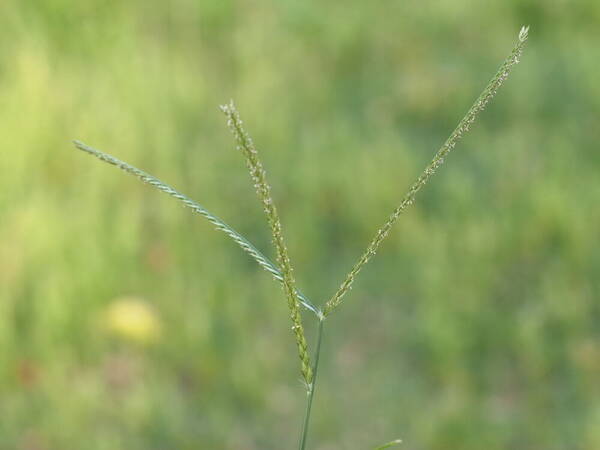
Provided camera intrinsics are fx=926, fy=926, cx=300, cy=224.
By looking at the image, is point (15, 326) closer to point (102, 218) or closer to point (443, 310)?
point (102, 218)


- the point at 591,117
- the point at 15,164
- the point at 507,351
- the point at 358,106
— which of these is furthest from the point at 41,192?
the point at 591,117

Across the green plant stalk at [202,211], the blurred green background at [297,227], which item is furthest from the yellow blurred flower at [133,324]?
the green plant stalk at [202,211]

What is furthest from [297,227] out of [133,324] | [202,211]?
[202,211]

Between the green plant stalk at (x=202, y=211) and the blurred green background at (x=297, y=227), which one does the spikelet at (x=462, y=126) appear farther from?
the blurred green background at (x=297, y=227)

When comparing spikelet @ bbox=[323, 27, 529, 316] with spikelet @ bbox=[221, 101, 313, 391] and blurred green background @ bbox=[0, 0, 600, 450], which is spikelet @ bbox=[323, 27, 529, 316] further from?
blurred green background @ bbox=[0, 0, 600, 450]

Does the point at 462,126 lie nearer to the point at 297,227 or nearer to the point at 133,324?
the point at 133,324

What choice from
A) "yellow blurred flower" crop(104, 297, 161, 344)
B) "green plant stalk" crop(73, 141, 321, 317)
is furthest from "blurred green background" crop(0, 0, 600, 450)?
"green plant stalk" crop(73, 141, 321, 317)

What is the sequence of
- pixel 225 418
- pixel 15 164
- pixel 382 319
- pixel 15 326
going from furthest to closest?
pixel 15 164
pixel 382 319
pixel 15 326
pixel 225 418

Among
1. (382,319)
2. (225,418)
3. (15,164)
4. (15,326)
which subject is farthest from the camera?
(15,164)
